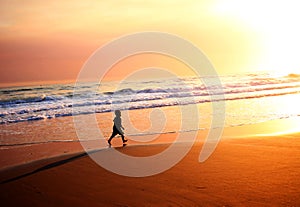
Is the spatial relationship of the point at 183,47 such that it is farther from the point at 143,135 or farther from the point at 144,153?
the point at 144,153

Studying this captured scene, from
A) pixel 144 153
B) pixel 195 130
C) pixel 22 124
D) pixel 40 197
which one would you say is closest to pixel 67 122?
pixel 22 124

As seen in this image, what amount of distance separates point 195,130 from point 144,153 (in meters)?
5.35

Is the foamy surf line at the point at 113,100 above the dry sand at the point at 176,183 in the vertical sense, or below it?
above

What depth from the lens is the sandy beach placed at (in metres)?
6.59

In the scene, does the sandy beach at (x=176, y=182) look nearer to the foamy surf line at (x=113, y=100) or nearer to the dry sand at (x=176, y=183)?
the dry sand at (x=176, y=183)

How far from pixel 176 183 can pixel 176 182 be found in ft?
0.23

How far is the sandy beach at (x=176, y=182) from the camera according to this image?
6.59 metres

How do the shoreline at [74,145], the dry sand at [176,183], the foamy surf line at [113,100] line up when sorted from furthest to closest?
the foamy surf line at [113,100], the shoreline at [74,145], the dry sand at [176,183]

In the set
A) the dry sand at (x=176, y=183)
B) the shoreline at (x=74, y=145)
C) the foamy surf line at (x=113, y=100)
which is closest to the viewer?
the dry sand at (x=176, y=183)

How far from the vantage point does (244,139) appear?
1229 cm

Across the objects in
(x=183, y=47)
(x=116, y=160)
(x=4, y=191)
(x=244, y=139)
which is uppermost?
(x=183, y=47)

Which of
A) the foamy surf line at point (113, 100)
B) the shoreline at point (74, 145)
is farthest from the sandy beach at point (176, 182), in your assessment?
the foamy surf line at point (113, 100)

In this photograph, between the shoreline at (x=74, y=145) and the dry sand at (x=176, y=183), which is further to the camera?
the shoreline at (x=74, y=145)

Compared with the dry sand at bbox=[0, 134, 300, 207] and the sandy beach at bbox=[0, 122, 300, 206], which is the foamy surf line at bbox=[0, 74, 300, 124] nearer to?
the sandy beach at bbox=[0, 122, 300, 206]
